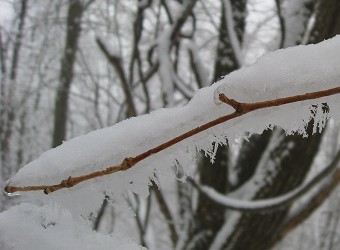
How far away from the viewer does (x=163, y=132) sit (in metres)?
0.41

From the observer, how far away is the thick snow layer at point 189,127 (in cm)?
36

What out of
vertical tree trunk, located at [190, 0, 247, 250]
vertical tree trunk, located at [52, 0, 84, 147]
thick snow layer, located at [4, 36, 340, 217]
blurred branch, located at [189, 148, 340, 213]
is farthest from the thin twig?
vertical tree trunk, located at [52, 0, 84, 147]

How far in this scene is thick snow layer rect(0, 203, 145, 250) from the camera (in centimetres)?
45

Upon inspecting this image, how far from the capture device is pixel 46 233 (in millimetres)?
457

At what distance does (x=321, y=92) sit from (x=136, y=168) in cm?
19

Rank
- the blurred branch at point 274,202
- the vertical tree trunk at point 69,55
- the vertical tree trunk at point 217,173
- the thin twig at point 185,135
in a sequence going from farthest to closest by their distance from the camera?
the vertical tree trunk at point 69,55
the vertical tree trunk at point 217,173
the blurred branch at point 274,202
the thin twig at point 185,135

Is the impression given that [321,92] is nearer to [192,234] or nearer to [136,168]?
[136,168]

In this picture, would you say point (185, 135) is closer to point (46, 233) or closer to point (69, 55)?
point (46, 233)

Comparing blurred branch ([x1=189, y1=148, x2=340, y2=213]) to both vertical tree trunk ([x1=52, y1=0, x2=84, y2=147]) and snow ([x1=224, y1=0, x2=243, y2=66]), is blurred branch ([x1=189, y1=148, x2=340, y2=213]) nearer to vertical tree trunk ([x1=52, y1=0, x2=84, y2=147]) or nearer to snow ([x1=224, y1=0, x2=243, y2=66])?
snow ([x1=224, y1=0, x2=243, y2=66])

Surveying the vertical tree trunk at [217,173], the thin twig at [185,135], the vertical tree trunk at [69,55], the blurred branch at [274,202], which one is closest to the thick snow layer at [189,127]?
the thin twig at [185,135]

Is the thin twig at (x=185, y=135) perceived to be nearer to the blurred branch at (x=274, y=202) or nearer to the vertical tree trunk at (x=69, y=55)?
the blurred branch at (x=274, y=202)

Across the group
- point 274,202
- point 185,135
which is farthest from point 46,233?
point 274,202

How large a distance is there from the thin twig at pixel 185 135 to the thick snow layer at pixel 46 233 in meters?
0.05

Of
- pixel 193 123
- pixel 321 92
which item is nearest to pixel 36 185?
pixel 193 123
